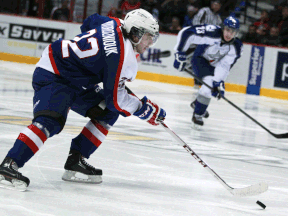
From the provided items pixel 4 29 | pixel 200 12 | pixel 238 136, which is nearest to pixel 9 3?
pixel 4 29

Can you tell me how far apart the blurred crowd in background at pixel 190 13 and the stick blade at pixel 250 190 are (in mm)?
7475

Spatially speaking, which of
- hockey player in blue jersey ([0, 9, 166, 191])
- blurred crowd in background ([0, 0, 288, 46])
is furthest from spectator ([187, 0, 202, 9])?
hockey player in blue jersey ([0, 9, 166, 191])

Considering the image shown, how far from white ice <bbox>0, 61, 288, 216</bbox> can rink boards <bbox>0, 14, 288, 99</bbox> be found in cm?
356

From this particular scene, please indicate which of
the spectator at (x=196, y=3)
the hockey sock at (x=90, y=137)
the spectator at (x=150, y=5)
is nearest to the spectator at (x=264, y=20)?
the spectator at (x=196, y=3)

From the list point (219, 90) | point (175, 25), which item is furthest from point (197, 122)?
point (175, 25)

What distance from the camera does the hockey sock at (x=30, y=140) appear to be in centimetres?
238

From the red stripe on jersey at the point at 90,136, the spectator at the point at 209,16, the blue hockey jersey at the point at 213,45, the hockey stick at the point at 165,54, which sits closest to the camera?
the red stripe on jersey at the point at 90,136

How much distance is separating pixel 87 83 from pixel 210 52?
11.2 ft

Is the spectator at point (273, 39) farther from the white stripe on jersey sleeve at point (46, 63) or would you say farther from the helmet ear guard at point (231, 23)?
the white stripe on jersey sleeve at point (46, 63)

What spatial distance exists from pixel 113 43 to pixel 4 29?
9.19 metres

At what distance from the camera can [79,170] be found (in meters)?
2.84

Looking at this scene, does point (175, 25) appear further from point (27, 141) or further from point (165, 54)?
point (27, 141)

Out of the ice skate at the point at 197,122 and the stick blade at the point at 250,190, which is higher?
the stick blade at the point at 250,190

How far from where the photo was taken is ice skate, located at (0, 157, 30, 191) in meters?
2.36
